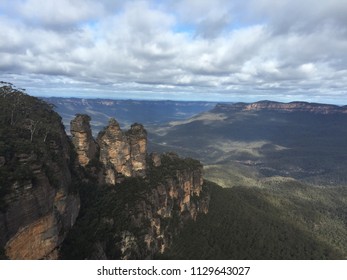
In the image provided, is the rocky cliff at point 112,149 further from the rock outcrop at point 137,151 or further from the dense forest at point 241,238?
the dense forest at point 241,238

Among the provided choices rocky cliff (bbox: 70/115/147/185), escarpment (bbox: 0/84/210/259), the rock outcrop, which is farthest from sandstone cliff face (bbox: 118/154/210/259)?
rocky cliff (bbox: 70/115/147/185)

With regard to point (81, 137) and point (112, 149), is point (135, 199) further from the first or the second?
point (81, 137)

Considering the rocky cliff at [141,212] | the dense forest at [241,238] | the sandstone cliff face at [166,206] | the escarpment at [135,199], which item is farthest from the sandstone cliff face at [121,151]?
the dense forest at [241,238]

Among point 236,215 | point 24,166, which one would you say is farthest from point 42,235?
point 236,215

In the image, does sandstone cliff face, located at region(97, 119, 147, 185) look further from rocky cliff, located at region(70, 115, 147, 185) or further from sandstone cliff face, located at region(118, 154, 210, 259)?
sandstone cliff face, located at region(118, 154, 210, 259)

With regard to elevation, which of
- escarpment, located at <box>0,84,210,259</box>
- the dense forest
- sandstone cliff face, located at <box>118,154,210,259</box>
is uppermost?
escarpment, located at <box>0,84,210,259</box>

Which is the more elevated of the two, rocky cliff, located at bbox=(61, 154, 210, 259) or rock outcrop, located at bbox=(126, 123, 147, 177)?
rock outcrop, located at bbox=(126, 123, 147, 177)
